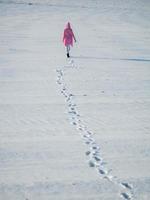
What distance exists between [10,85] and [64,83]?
1.48 metres

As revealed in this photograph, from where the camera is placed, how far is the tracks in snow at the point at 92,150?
5.67 m

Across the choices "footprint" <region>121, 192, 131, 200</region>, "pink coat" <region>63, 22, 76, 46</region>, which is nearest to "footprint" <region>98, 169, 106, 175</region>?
"footprint" <region>121, 192, 131, 200</region>

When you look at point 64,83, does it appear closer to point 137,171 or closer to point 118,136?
point 118,136

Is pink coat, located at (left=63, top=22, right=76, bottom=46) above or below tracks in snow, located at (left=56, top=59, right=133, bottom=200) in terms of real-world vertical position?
above

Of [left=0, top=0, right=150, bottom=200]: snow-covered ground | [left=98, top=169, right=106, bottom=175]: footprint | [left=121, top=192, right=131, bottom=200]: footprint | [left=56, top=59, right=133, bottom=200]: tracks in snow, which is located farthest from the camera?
[left=98, top=169, right=106, bottom=175]: footprint

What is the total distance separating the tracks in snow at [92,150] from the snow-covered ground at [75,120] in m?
0.01

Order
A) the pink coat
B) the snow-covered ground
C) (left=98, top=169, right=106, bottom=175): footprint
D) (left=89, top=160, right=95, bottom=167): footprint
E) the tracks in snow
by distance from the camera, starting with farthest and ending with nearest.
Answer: the pink coat → (left=89, top=160, right=95, bottom=167): footprint → (left=98, top=169, right=106, bottom=175): footprint → the snow-covered ground → the tracks in snow

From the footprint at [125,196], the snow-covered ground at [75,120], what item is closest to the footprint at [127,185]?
the snow-covered ground at [75,120]

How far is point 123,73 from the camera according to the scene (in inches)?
517

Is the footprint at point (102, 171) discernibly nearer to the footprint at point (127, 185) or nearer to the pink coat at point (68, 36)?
the footprint at point (127, 185)

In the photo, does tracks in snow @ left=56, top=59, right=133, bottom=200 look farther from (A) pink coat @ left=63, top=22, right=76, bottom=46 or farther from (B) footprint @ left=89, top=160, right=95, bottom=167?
(A) pink coat @ left=63, top=22, right=76, bottom=46

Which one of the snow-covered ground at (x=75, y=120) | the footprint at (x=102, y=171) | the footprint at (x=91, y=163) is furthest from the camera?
the footprint at (x=91, y=163)

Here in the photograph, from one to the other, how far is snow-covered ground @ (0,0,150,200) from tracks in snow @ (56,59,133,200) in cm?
1

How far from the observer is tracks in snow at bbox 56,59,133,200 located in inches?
223
